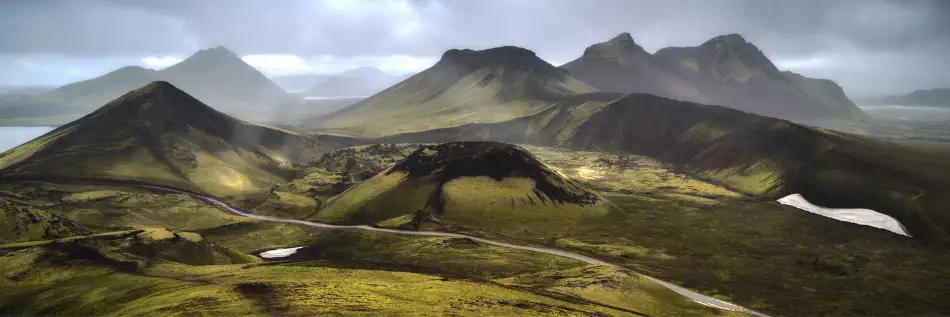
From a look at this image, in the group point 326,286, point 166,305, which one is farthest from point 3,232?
point 326,286

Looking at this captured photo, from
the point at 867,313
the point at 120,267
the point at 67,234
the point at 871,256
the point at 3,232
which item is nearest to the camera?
the point at 120,267

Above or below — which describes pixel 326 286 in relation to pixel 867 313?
above

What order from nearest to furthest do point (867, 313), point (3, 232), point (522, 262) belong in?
1. point (867, 313)
2. point (3, 232)
3. point (522, 262)

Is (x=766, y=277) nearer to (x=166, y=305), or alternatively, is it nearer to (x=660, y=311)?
(x=660, y=311)

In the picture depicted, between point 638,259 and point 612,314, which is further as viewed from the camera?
point 638,259

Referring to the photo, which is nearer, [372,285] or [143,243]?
[372,285]

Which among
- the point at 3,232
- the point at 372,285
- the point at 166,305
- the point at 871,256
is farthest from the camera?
the point at 871,256

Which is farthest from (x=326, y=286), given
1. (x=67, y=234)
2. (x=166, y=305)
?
(x=67, y=234)

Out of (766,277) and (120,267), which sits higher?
(120,267)

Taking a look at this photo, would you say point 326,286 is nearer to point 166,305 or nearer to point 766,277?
point 166,305
